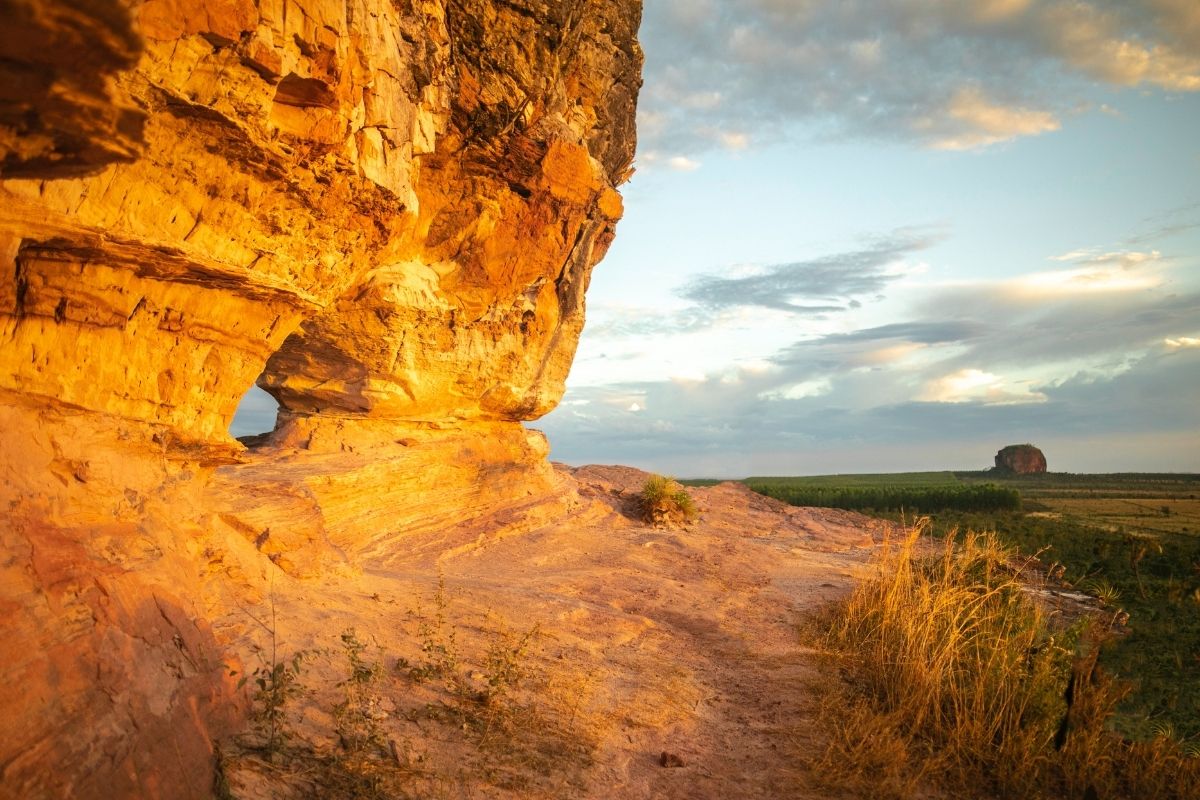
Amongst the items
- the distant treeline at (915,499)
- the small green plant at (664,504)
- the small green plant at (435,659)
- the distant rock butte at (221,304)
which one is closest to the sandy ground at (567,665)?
the small green plant at (435,659)

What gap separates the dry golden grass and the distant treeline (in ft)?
84.0

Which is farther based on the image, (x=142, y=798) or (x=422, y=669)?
(x=422, y=669)

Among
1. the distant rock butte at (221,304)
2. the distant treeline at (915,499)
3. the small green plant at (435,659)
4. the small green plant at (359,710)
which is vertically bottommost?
the distant treeline at (915,499)

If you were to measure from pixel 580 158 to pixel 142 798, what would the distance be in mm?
11554

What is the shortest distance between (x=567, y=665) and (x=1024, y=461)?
95237mm

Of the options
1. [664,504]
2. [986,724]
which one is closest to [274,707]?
[986,724]

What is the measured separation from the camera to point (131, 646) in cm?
345

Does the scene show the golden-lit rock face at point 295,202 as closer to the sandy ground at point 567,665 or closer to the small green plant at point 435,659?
the sandy ground at point 567,665

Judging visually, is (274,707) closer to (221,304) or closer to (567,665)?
(567,665)

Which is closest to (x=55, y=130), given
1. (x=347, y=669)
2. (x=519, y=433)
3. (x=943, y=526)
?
(x=347, y=669)

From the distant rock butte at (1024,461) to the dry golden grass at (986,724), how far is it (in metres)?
92.1

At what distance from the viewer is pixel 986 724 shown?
16.6 ft

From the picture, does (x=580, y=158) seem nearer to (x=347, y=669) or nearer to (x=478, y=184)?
(x=478, y=184)

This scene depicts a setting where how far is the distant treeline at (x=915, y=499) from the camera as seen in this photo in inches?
1219
